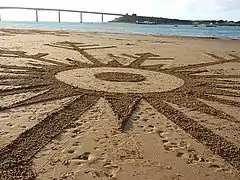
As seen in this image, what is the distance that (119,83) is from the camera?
10.4 meters

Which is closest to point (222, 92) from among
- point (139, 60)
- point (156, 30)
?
point (139, 60)

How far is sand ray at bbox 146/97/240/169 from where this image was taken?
18.0 ft

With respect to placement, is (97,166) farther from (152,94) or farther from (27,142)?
(152,94)

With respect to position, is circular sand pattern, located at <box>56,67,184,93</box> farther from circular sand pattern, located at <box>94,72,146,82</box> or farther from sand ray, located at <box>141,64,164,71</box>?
sand ray, located at <box>141,64,164,71</box>

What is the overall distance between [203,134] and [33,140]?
3.14 metres

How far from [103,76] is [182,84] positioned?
2645 mm

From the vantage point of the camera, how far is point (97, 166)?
4.85m

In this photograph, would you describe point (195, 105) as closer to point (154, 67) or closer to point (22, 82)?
point (22, 82)

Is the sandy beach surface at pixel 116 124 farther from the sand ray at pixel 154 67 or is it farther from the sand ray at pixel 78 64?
the sand ray at pixel 154 67

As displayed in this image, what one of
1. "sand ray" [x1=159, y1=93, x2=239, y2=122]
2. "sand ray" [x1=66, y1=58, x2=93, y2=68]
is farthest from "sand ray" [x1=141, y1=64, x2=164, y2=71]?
"sand ray" [x1=159, y1=93, x2=239, y2=122]

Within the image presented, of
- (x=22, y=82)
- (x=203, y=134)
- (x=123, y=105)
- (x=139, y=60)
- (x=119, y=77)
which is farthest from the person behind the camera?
(x=139, y=60)

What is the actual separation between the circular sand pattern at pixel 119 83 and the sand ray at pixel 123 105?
667 millimetres

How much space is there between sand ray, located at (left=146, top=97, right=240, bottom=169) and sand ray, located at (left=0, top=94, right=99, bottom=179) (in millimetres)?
1792

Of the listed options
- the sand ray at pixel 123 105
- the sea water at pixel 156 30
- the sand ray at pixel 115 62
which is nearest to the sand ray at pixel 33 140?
the sand ray at pixel 123 105
